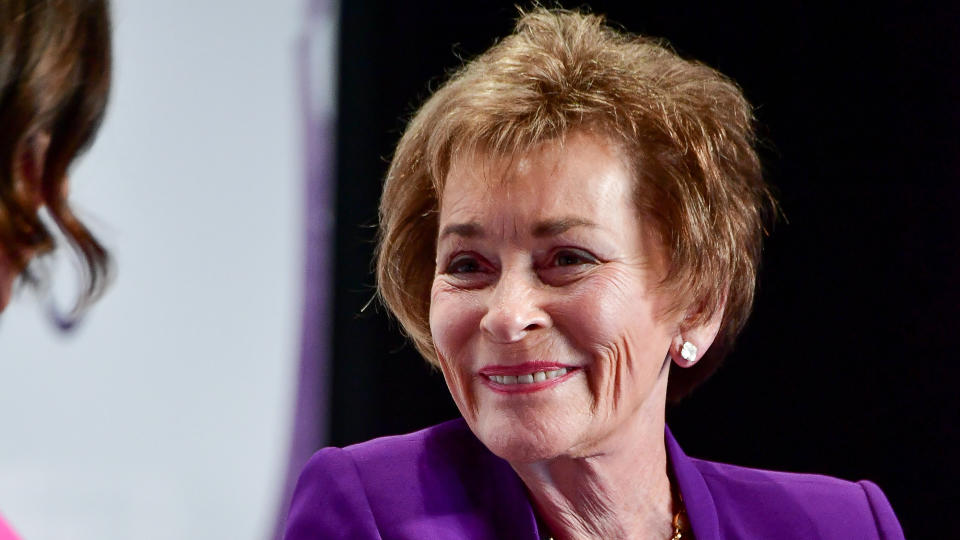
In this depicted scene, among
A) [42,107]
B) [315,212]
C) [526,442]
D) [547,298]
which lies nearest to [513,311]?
[547,298]

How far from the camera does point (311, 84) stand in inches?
101

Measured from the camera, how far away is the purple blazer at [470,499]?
5.10ft

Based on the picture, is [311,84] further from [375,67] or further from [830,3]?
[830,3]

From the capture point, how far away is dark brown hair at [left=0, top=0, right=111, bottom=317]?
1188 millimetres

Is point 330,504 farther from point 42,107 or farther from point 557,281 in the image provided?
point 42,107

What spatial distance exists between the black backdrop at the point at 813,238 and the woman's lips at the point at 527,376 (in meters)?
0.93

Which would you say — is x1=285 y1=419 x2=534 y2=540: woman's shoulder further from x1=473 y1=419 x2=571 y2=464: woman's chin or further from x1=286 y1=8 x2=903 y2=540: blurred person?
x1=473 y1=419 x2=571 y2=464: woman's chin

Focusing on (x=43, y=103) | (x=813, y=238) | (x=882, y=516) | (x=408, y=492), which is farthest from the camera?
(x=813, y=238)

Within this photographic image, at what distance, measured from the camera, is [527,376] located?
149cm

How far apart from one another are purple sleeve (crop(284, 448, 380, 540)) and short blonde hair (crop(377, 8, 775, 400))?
0.24 metres

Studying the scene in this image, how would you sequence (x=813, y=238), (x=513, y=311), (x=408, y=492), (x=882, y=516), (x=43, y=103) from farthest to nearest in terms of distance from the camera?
1. (x=813, y=238)
2. (x=882, y=516)
3. (x=408, y=492)
4. (x=513, y=311)
5. (x=43, y=103)

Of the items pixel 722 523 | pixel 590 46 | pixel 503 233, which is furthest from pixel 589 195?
pixel 722 523

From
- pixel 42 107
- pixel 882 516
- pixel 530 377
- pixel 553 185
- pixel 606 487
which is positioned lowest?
pixel 882 516

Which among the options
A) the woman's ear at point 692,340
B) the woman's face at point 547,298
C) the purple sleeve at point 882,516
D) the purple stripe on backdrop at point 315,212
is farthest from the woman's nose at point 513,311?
the purple stripe on backdrop at point 315,212
